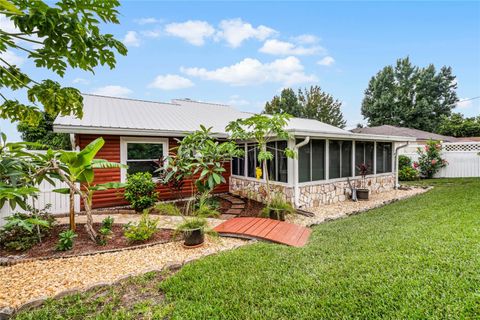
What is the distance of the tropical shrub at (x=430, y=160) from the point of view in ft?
42.6

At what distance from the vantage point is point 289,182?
691 centimetres

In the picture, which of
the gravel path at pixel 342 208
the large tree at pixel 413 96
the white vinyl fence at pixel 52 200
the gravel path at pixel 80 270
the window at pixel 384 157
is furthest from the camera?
the large tree at pixel 413 96

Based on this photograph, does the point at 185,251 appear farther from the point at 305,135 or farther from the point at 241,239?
the point at 305,135

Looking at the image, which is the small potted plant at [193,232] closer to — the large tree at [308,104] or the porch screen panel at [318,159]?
the porch screen panel at [318,159]

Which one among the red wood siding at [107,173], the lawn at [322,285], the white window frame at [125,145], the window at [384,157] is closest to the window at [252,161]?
the white window frame at [125,145]

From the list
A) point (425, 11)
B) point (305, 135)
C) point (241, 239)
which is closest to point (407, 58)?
point (425, 11)

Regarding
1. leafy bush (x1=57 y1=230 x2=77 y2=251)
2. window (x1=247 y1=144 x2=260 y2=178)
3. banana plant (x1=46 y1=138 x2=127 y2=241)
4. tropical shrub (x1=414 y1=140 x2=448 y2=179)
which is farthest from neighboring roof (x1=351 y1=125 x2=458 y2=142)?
leafy bush (x1=57 y1=230 x2=77 y2=251)

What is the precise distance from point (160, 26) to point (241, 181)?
6.75m

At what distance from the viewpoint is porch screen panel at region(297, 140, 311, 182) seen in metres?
7.06

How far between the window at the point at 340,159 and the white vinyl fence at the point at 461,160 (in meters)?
9.04

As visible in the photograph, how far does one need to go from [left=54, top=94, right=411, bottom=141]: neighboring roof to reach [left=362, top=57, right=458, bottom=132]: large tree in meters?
22.6

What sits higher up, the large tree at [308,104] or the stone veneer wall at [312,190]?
the large tree at [308,104]

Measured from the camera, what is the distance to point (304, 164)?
7.19 meters

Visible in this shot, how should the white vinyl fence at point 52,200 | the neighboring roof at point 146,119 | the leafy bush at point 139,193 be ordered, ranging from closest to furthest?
the white vinyl fence at point 52,200 < the neighboring roof at point 146,119 < the leafy bush at point 139,193
